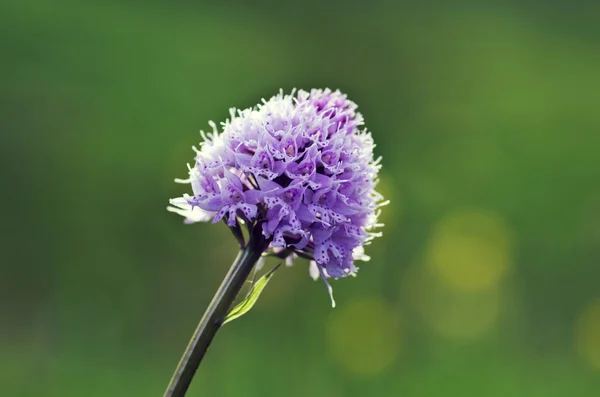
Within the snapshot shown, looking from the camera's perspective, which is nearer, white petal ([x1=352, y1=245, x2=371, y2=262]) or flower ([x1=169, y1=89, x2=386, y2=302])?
flower ([x1=169, y1=89, x2=386, y2=302])

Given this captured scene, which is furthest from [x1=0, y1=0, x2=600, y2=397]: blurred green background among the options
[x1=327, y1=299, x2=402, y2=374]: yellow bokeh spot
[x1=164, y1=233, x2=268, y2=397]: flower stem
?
[x1=164, y1=233, x2=268, y2=397]: flower stem

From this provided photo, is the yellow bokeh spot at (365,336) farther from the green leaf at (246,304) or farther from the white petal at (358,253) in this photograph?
the green leaf at (246,304)
